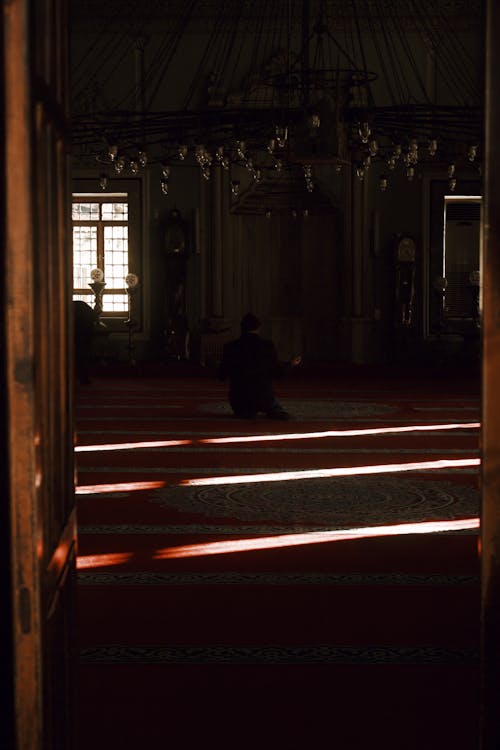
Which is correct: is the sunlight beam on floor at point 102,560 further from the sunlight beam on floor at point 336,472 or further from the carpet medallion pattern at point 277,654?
the sunlight beam on floor at point 336,472

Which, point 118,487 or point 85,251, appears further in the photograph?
point 85,251

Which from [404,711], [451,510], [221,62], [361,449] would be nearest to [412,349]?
[221,62]

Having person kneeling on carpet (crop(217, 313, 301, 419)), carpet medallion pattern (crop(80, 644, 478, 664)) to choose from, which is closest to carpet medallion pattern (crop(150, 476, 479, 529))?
carpet medallion pattern (crop(80, 644, 478, 664))

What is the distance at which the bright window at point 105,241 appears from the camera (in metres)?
13.4

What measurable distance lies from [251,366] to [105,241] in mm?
5967

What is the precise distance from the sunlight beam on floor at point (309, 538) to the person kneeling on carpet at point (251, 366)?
12.3 ft

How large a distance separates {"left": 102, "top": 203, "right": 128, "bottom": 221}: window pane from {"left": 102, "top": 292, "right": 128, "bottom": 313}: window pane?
1031mm

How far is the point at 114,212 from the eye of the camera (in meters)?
13.4

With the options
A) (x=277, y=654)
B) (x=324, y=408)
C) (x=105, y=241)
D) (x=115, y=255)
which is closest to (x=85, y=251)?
(x=105, y=241)

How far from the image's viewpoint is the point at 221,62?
13.0 m

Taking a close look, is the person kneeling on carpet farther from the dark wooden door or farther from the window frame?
the dark wooden door

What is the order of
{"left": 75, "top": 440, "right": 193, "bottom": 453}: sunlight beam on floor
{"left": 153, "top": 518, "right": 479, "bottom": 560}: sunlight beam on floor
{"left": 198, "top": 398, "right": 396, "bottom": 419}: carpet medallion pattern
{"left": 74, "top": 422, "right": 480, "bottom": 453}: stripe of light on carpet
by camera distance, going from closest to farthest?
{"left": 153, "top": 518, "right": 479, "bottom": 560}: sunlight beam on floor < {"left": 75, "top": 440, "right": 193, "bottom": 453}: sunlight beam on floor < {"left": 74, "top": 422, "right": 480, "bottom": 453}: stripe of light on carpet < {"left": 198, "top": 398, "right": 396, "bottom": 419}: carpet medallion pattern

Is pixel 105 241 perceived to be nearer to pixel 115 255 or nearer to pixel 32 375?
pixel 115 255

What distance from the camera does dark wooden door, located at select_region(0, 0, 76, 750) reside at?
1436mm
